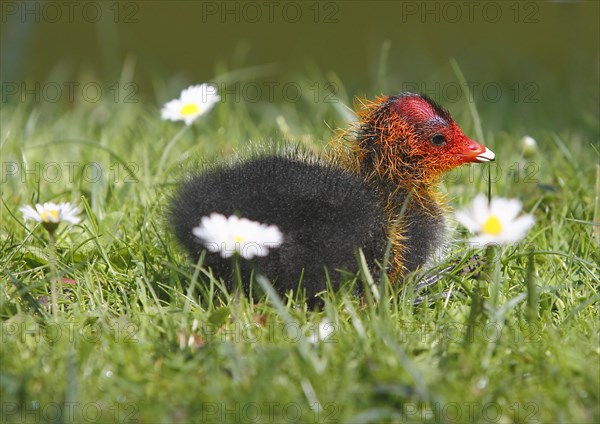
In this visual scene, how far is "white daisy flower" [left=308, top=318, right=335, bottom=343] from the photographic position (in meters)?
2.46

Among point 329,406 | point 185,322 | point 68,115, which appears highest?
point 68,115

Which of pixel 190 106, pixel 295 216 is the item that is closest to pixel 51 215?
pixel 295 216

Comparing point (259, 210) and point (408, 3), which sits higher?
point (408, 3)

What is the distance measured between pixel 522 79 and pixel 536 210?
7.18 ft

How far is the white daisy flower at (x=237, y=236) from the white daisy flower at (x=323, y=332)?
0.26 metres

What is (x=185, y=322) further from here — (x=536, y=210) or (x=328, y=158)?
(x=536, y=210)

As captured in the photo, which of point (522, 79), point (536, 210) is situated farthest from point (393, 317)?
point (522, 79)

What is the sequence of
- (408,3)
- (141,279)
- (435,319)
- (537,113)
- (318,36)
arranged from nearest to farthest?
(435,319), (141,279), (537,113), (318,36), (408,3)

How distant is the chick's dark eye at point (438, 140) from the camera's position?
2949mm

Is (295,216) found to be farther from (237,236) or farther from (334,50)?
(334,50)

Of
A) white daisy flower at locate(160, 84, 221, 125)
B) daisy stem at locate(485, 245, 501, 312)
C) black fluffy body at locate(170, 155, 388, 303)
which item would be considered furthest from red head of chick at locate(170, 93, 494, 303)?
white daisy flower at locate(160, 84, 221, 125)

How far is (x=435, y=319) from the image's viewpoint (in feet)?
8.87

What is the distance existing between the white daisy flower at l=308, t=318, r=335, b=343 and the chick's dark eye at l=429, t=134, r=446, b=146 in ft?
2.52

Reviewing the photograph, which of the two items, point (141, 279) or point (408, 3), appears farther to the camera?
point (408, 3)
